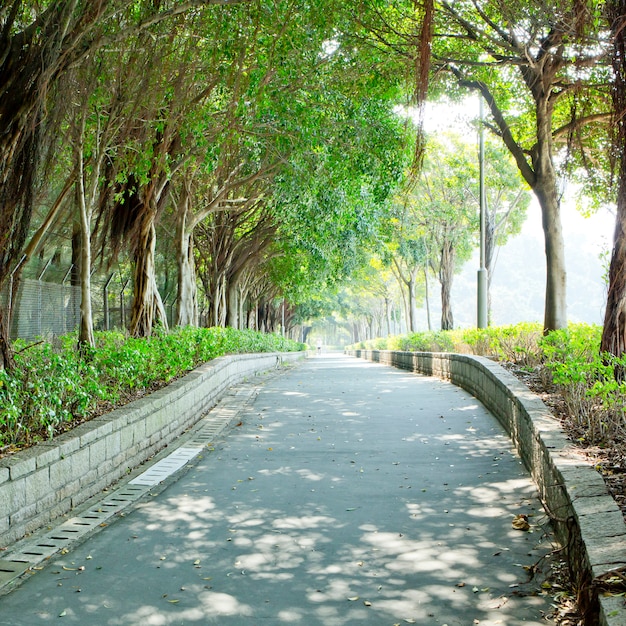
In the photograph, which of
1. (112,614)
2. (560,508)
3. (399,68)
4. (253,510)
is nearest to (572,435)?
(560,508)

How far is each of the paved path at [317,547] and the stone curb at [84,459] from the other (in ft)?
1.61

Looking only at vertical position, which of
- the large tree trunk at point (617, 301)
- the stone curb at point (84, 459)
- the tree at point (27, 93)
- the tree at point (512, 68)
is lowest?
the stone curb at point (84, 459)

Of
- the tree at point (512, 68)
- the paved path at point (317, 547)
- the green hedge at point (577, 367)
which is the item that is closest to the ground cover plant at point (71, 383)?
the paved path at point (317, 547)

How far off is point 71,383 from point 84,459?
94cm

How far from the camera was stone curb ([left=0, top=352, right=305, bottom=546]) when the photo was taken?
4715 millimetres

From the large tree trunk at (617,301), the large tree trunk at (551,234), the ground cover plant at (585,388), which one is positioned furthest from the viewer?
the large tree trunk at (551,234)

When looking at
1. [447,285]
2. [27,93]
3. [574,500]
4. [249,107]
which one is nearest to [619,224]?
[574,500]

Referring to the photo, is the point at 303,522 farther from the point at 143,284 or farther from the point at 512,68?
the point at 512,68

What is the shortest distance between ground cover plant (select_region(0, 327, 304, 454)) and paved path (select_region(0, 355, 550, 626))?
3.62ft

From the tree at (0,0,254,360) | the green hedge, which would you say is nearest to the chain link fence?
the tree at (0,0,254,360)

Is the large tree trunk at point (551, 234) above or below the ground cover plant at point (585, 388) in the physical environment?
above

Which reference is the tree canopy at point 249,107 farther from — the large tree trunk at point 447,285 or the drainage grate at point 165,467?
the large tree trunk at point 447,285

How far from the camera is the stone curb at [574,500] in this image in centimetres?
327

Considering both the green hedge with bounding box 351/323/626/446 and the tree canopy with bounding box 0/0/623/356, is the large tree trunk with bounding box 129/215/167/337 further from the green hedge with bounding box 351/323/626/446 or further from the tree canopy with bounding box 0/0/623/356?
Result: the green hedge with bounding box 351/323/626/446
